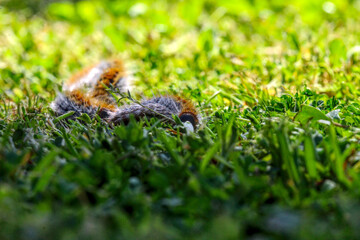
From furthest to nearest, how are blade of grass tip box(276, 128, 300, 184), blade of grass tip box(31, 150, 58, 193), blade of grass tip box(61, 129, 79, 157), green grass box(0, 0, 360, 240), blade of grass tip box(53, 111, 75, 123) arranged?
blade of grass tip box(53, 111, 75, 123), blade of grass tip box(61, 129, 79, 157), blade of grass tip box(276, 128, 300, 184), blade of grass tip box(31, 150, 58, 193), green grass box(0, 0, 360, 240)

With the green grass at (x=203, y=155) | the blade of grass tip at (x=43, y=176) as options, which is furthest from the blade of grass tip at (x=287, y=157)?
the blade of grass tip at (x=43, y=176)

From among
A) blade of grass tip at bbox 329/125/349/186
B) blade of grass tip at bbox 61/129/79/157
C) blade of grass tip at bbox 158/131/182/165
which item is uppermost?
blade of grass tip at bbox 61/129/79/157

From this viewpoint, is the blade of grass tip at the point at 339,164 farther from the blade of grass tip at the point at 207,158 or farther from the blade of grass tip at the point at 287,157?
the blade of grass tip at the point at 207,158

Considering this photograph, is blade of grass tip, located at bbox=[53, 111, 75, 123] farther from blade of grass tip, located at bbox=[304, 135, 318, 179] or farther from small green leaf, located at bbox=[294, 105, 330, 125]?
blade of grass tip, located at bbox=[304, 135, 318, 179]

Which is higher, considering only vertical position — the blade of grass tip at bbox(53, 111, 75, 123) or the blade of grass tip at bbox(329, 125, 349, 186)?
the blade of grass tip at bbox(53, 111, 75, 123)

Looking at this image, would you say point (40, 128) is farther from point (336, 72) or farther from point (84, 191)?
point (336, 72)

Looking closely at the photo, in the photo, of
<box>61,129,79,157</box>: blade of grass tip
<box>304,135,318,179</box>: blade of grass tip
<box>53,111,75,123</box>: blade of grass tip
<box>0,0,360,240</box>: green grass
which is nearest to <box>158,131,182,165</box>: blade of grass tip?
<box>0,0,360,240</box>: green grass

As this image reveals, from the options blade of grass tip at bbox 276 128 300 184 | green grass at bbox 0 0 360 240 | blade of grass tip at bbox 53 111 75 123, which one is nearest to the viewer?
green grass at bbox 0 0 360 240

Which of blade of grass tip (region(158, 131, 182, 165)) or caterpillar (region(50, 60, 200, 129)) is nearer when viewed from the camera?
blade of grass tip (region(158, 131, 182, 165))

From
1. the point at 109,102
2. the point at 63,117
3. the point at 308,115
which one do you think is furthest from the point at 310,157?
the point at 109,102
